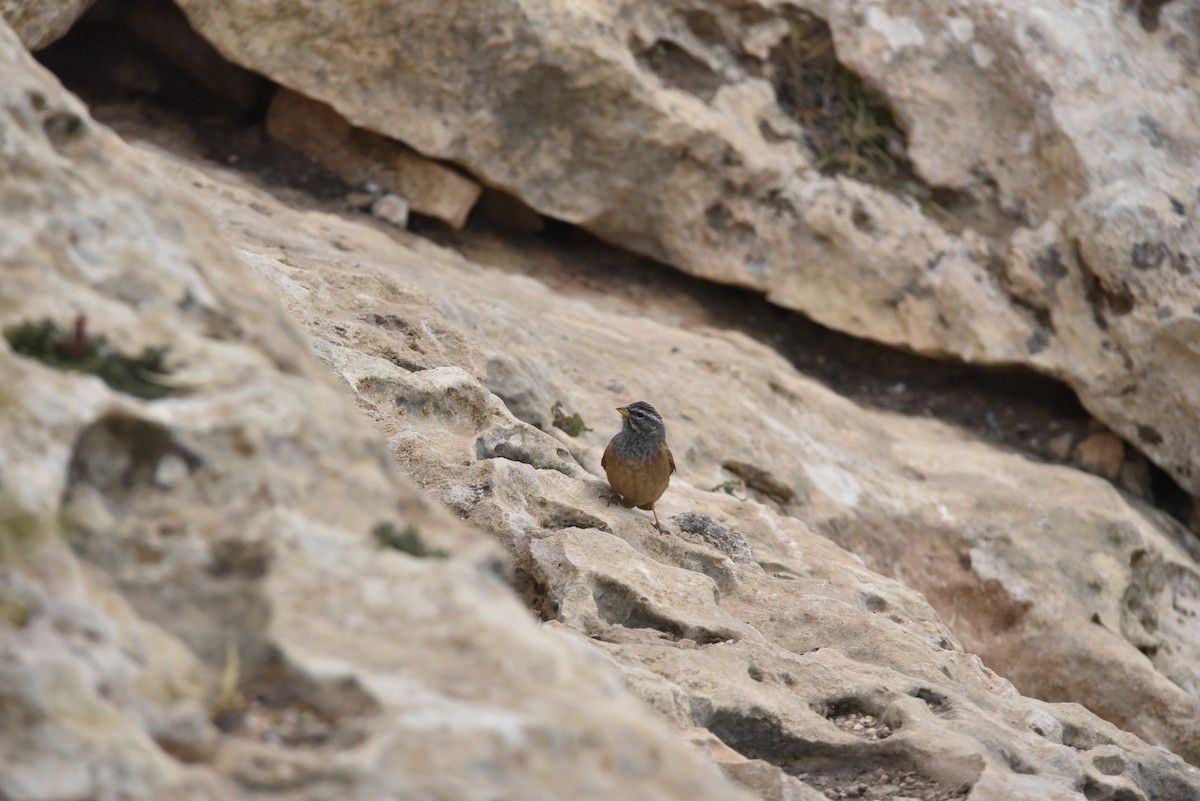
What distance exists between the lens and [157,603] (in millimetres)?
3047

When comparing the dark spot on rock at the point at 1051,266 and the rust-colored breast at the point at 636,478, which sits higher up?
the dark spot on rock at the point at 1051,266

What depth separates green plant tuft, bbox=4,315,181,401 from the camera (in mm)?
3135

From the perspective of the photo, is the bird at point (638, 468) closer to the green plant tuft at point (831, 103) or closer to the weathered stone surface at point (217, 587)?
the weathered stone surface at point (217, 587)

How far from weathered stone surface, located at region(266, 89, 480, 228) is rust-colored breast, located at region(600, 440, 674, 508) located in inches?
Answer: 190

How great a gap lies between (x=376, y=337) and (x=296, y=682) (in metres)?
4.53

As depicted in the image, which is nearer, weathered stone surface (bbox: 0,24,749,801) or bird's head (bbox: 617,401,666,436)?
weathered stone surface (bbox: 0,24,749,801)

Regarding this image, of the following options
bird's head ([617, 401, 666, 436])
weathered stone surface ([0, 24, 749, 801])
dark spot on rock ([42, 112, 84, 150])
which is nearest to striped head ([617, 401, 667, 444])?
bird's head ([617, 401, 666, 436])

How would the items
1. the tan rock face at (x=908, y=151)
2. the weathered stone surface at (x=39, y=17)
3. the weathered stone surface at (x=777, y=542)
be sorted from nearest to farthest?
the weathered stone surface at (x=777, y=542) → the weathered stone surface at (x=39, y=17) → the tan rock face at (x=908, y=151)

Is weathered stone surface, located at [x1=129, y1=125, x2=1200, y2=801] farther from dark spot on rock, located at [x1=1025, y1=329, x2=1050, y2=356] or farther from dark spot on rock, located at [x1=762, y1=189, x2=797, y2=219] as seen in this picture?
dark spot on rock, located at [x1=762, y1=189, x2=797, y2=219]

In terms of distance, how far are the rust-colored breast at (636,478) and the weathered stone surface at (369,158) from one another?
4813 mm

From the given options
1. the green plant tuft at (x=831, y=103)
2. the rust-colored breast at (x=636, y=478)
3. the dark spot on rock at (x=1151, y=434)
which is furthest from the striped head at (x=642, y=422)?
the dark spot on rock at (x=1151, y=434)

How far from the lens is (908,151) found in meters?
12.3

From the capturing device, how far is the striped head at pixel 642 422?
23.8 feet

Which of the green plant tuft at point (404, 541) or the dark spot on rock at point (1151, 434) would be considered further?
the dark spot on rock at point (1151, 434)
